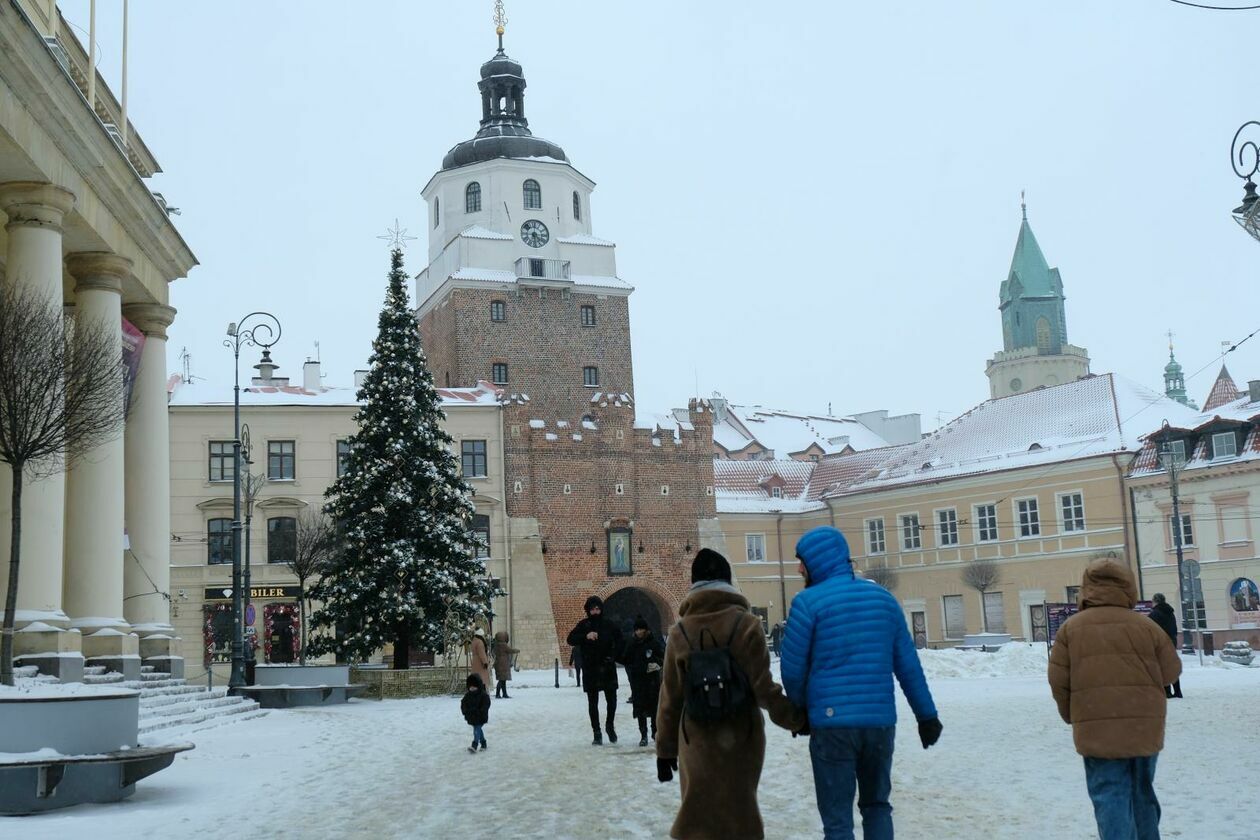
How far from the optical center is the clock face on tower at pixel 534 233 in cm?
6094

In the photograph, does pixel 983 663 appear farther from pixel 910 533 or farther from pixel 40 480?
pixel 910 533

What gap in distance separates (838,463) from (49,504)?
53.2 meters

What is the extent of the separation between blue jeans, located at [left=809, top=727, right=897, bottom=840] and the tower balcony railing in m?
54.1

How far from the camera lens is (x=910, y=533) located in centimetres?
5884

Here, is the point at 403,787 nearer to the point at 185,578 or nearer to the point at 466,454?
the point at 185,578

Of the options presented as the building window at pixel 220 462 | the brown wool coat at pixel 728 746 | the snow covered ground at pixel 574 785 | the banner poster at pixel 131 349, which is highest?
the building window at pixel 220 462

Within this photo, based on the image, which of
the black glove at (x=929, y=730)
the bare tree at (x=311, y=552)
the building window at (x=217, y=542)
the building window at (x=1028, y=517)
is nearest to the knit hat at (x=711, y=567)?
the black glove at (x=929, y=730)

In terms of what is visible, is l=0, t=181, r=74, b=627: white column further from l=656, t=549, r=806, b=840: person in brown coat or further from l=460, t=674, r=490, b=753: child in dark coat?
l=656, t=549, r=806, b=840: person in brown coat

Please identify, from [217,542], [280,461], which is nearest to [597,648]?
A: [217,542]

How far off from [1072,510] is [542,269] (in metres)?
23.5

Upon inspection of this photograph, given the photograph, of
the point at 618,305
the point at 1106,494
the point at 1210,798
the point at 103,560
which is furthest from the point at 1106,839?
the point at 618,305

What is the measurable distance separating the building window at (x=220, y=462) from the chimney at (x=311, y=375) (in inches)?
183

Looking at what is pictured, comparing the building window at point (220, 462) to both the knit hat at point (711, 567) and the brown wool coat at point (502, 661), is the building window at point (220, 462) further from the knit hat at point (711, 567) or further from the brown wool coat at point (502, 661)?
the knit hat at point (711, 567)

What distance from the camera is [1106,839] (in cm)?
684
